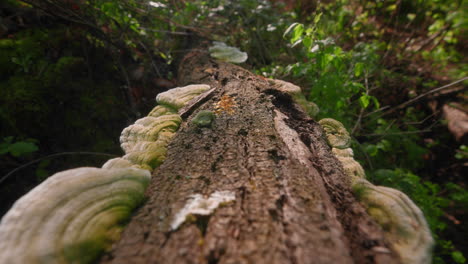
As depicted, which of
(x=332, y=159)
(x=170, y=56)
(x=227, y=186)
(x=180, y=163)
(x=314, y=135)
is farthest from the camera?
(x=170, y=56)

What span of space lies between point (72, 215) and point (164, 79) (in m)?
3.48

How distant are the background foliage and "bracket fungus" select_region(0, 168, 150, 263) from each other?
1.49 meters

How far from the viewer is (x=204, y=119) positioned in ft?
6.40

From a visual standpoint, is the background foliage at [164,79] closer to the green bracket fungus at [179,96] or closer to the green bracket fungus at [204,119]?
the green bracket fungus at [179,96]

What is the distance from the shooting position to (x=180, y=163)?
156 centimetres

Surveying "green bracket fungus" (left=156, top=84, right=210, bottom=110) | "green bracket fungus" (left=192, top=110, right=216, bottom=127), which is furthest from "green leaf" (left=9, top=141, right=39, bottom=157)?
"green bracket fungus" (left=192, top=110, right=216, bottom=127)

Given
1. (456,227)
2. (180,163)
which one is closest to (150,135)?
(180,163)

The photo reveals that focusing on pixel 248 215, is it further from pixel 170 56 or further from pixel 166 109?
pixel 170 56

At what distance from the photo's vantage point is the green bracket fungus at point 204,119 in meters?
1.93

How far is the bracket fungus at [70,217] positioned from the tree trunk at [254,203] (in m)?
0.09

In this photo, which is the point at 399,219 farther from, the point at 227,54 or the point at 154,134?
the point at 227,54

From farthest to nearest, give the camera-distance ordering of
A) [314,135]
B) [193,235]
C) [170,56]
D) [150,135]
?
[170,56] → [314,135] → [150,135] → [193,235]

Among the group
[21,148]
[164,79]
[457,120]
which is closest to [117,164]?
[21,148]

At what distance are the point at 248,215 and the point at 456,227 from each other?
5023 mm
